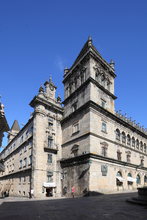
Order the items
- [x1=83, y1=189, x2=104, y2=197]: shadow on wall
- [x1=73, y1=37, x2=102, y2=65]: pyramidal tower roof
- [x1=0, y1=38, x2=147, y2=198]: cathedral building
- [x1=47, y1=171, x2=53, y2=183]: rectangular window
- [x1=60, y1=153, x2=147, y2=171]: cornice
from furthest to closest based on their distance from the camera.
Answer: [x1=73, y1=37, x2=102, y2=65]: pyramidal tower roof → [x1=47, y1=171, x2=53, y2=183]: rectangular window → [x1=0, y1=38, x2=147, y2=198]: cathedral building → [x1=60, y1=153, x2=147, y2=171]: cornice → [x1=83, y1=189, x2=104, y2=197]: shadow on wall

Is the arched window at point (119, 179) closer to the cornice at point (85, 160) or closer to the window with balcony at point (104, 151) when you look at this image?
the cornice at point (85, 160)

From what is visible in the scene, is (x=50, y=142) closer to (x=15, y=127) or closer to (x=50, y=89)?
(x=50, y=89)

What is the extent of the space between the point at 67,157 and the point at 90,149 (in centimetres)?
656

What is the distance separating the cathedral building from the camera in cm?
2591

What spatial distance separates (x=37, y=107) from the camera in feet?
100

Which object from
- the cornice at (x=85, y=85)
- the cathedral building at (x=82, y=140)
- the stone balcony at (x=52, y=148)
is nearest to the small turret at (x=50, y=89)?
the cathedral building at (x=82, y=140)

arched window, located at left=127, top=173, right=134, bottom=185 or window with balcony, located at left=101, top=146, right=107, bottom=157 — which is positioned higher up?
window with balcony, located at left=101, top=146, right=107, bottom=157

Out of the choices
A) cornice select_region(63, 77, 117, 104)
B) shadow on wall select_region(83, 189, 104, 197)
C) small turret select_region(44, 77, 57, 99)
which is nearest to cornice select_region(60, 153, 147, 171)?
shadow on wall select_region(83, 189, 104, 197)

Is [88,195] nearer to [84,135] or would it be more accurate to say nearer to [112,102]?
[84,135]

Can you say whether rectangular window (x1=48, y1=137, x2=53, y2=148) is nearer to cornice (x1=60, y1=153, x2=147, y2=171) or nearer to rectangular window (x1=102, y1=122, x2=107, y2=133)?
cornice (x1=60, y1=153, x2=147, y2=171)

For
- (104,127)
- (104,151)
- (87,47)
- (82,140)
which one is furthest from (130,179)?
(87,47)

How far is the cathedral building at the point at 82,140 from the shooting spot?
25906 millimetres

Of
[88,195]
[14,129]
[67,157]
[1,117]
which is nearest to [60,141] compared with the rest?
[67,157]

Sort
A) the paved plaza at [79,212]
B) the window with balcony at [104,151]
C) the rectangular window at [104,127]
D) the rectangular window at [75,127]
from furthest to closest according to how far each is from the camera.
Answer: the rectangular window at [75,127]
the rectangular window at [104,127]
the window with balcony at [104,151]
the paved plaza at [79,212]
